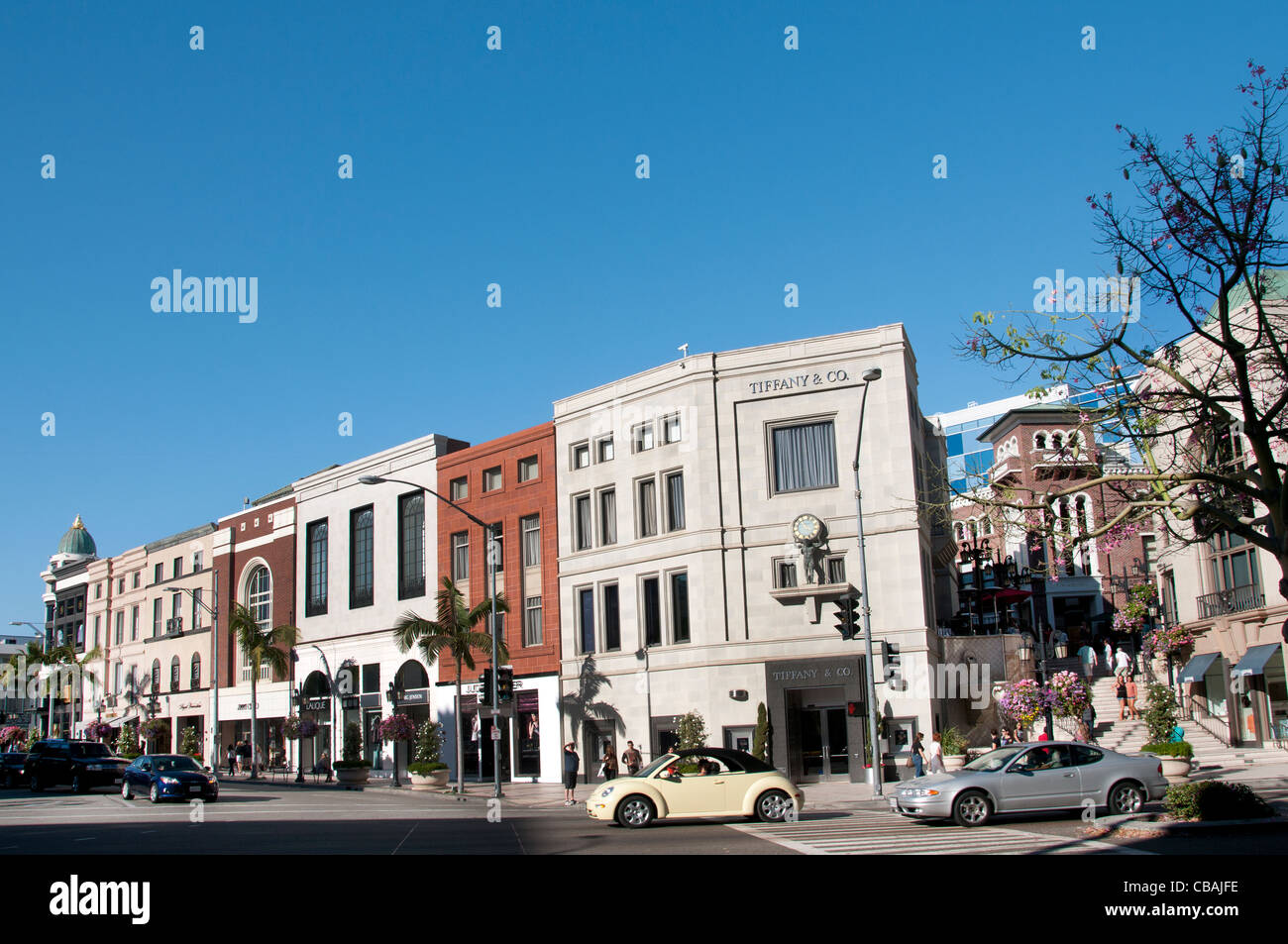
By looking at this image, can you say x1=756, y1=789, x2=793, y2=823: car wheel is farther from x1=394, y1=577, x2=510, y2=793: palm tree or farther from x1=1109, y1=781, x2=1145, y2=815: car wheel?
x1=394, y1=577, x2=510, y2=793: palm tree

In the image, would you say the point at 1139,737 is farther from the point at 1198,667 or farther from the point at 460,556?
the point at 460,556

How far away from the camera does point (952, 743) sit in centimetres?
3425

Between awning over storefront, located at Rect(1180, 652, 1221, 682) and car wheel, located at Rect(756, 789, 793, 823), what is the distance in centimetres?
2254

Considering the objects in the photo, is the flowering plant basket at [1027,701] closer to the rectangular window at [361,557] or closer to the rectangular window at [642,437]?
the rectangular window at [642,437]

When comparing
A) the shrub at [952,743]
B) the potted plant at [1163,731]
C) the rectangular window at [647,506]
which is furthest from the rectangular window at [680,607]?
the potted plant at [1163,731]

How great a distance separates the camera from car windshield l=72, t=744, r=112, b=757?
39.6 m

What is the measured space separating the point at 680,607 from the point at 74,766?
22146 millimetres

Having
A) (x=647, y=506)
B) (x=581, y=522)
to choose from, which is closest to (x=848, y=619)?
(x=647, y=506)

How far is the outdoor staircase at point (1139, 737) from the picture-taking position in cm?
3150

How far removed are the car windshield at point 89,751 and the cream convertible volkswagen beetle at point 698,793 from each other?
26610 mm

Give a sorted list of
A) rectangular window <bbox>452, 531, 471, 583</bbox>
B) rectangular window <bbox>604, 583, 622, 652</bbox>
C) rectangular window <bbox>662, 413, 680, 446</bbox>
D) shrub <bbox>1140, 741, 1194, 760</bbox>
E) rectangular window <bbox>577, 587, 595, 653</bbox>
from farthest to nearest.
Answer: rectangular window <bbox>452, 531, 471, 583</bbox> → rectangular window <bbox>577, 587, 595, 653</bbox> → rectangular window <bbox>604, 583, 622, 652</bbox> → rectangular window <bbox>662, 413, 680, 446</bbox> → shrub <bbox>1140, 741, 1194, 760</bbox>

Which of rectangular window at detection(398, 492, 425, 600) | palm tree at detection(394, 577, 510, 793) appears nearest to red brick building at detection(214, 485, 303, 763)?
rectangular window at detection(398, 492, 425, 600)

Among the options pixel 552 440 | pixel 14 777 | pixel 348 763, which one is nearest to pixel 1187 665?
pixel 552 440
